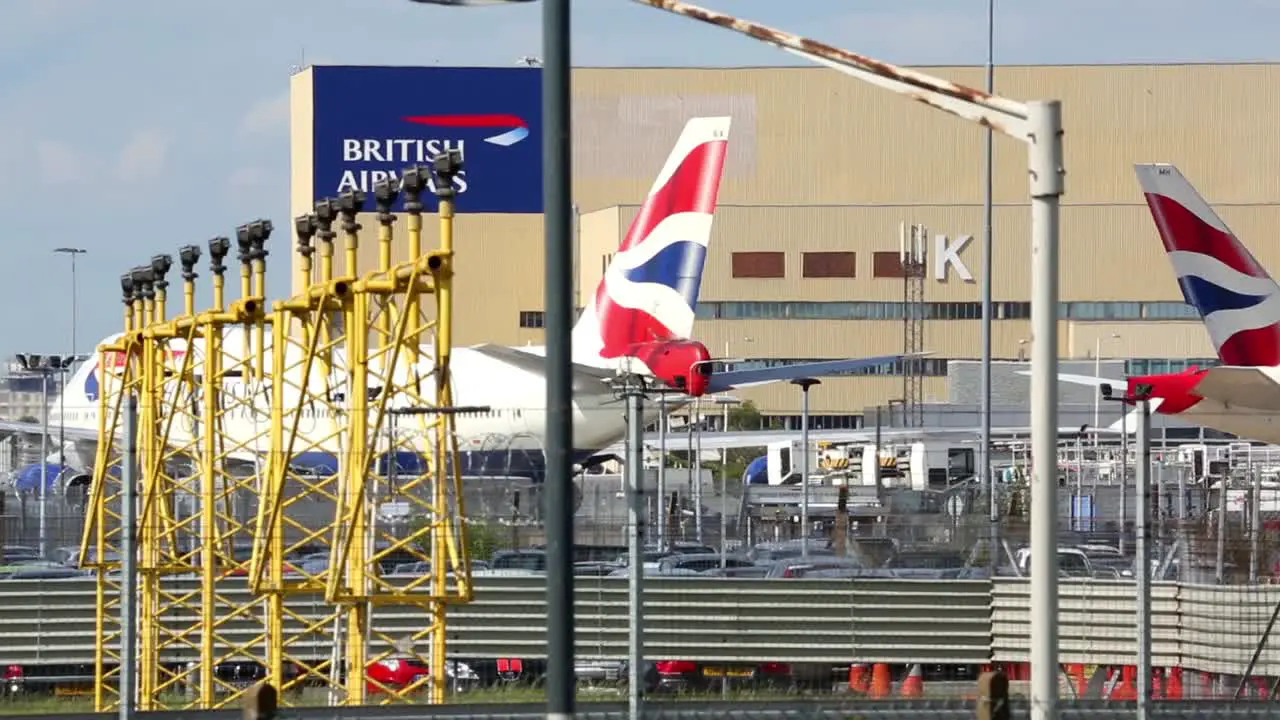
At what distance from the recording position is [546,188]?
9539mm

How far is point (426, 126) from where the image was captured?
311 feet

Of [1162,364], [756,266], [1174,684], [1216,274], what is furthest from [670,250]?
[1162,364]

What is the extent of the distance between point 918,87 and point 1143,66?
88446mm

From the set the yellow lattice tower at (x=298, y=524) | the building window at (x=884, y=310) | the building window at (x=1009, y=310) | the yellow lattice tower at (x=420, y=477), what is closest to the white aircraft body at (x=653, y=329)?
the yellow lattice tower at (x=298, y=524)

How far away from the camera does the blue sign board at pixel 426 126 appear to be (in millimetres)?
93875

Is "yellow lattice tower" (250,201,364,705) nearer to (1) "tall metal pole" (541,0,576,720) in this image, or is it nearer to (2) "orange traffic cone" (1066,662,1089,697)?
(1) "tall metal pole" (541,0,576,720)

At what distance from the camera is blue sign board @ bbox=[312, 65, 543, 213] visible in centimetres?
9388

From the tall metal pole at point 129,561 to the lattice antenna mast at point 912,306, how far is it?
225ft

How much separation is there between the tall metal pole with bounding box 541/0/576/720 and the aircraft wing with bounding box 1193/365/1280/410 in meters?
18.1

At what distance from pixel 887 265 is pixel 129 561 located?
79180 mm

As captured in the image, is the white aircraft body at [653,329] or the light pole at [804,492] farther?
the white aircraft body at [653,329]

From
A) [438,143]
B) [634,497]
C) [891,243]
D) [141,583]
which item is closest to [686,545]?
[141,583]

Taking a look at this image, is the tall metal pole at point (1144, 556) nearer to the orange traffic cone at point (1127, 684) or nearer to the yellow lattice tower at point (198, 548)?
the orange traffic cone at point (1127, 684)

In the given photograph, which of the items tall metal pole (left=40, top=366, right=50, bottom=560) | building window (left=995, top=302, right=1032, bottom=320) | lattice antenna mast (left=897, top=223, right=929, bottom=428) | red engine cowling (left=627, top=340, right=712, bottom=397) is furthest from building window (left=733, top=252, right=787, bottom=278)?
tall metal pole (left=40, top=366, right=50, bottom=560)
